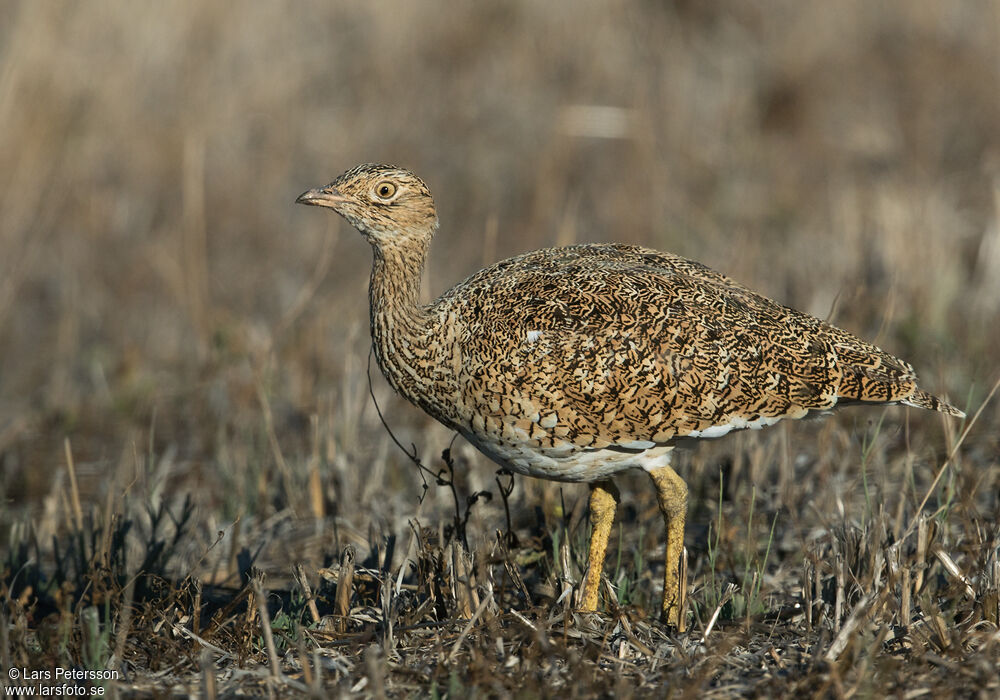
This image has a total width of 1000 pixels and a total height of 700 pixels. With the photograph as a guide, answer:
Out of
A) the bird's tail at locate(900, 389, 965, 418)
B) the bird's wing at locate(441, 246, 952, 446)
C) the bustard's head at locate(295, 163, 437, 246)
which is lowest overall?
the bird's tail at locate(900, 389, 965, 418)

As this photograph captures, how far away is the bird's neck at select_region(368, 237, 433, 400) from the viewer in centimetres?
414

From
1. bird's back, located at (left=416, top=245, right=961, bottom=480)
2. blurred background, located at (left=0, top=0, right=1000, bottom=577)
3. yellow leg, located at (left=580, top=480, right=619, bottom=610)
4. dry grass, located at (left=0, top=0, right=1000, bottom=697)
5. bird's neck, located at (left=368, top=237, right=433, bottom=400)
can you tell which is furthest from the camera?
blurred background, located at (left=0, top=0, right=1000, bottom=577)

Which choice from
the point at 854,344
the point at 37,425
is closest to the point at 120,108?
the point at 37,425

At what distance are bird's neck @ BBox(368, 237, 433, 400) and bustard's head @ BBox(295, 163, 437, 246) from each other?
0.17ft

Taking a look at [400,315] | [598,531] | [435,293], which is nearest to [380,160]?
[435,293]

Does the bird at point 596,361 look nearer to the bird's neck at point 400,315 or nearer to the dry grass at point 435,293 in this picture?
the bird's neck at point 400,315

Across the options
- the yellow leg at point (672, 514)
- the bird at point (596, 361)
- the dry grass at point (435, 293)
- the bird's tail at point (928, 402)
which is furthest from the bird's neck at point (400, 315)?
the bird's tail at point (928, 402)

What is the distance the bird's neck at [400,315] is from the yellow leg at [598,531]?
0.79 metres

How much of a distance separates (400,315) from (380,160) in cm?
540

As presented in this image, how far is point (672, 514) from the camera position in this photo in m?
4.17

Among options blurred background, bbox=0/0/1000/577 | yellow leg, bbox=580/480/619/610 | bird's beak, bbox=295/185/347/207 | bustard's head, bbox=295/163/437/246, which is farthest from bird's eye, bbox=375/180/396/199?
yellow leg, bbox=580/480/619/610

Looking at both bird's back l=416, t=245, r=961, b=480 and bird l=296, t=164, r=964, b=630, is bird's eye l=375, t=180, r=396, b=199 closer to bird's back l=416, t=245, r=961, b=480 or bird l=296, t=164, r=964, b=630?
bird l=296, t=164, r=964, b=630

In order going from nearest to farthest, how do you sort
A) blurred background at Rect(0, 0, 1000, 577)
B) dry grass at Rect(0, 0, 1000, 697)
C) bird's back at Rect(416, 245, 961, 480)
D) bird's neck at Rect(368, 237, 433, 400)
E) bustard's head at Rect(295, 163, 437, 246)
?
dry grass at Rect(0, 0, 1000, 697) → bird's back at Rect(416, 245, 961, 480) → bird's neck at Rect(368, 237, 433, 400) → bustard's head at Rect(295, 163, 437, 246) → blurred background at Rect(0, 0, 1000, 577)

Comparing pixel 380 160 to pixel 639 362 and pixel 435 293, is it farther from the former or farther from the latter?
pixel 639 362
